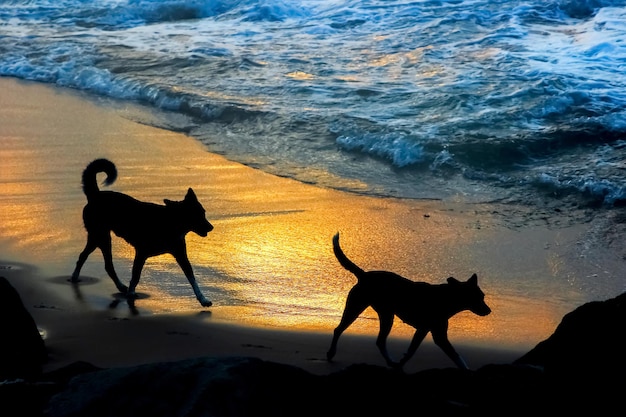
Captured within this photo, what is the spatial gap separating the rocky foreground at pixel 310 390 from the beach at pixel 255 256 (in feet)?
4.12

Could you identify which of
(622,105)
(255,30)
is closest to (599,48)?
(622,105)

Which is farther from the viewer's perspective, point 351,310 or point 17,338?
point 351,310

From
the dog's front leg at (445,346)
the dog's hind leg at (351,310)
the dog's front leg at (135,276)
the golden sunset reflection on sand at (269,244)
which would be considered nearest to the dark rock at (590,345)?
the dog's front leg at (445,346)

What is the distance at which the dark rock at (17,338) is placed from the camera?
465cm

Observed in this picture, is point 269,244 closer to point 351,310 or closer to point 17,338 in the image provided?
point 351,310

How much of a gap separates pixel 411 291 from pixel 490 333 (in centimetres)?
122

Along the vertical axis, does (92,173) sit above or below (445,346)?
above

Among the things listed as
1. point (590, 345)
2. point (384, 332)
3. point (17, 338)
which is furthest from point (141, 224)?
point (590, 345)

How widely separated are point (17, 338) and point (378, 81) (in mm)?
11346

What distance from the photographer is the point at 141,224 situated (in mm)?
6586

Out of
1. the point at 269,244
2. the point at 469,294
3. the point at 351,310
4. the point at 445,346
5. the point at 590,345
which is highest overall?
the point at 590,345

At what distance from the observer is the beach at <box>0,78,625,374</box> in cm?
571

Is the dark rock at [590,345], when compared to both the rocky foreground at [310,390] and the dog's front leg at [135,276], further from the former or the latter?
the dog's front leg at [135,276]

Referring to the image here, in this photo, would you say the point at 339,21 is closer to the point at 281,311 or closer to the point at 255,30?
Answer: the point at 255,30
